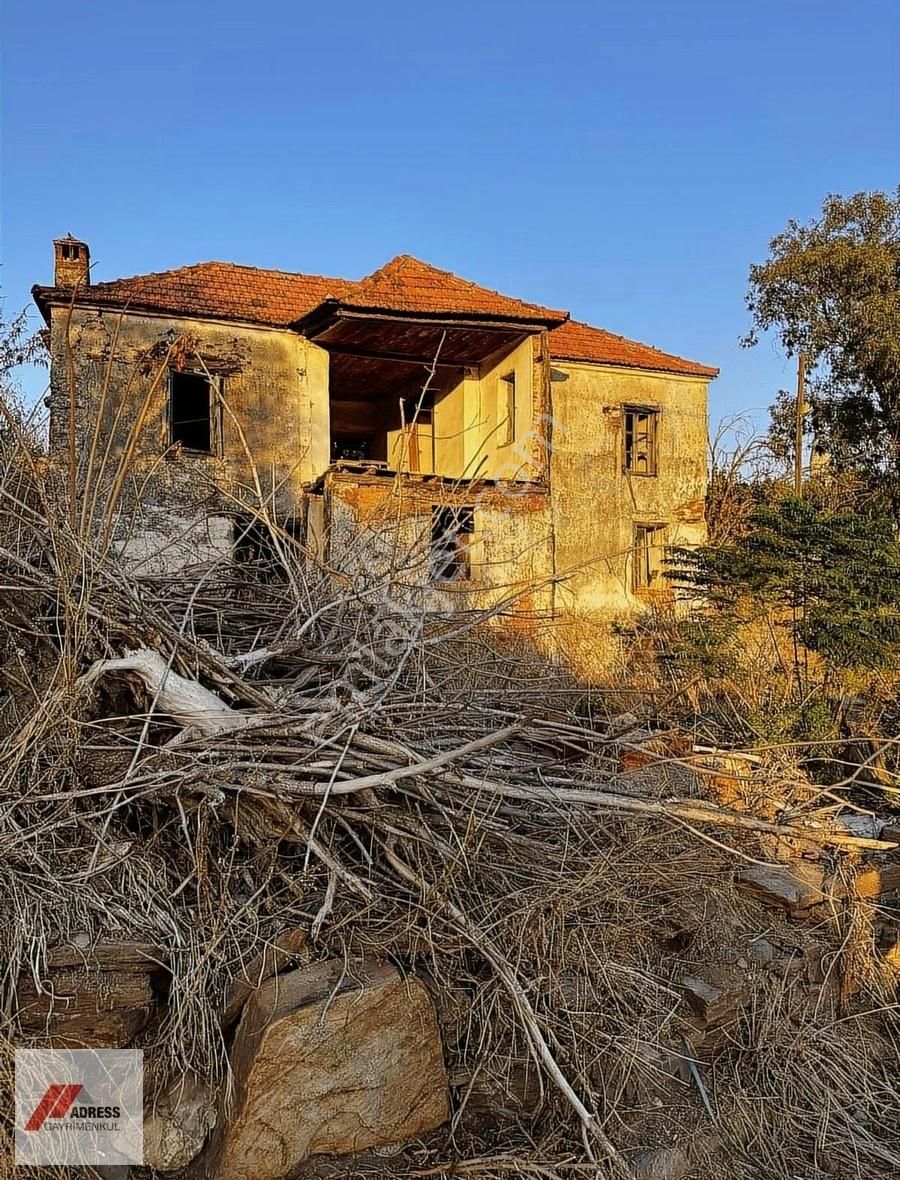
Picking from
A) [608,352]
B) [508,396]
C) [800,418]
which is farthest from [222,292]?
[800,418]

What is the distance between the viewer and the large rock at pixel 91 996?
328 cm

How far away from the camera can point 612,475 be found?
1672cm

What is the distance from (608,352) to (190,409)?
7416 millimetres

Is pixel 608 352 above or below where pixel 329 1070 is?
above

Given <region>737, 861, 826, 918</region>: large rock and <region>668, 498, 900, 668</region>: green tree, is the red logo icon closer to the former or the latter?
<region>737, 861, 826, 918</region>: large rock

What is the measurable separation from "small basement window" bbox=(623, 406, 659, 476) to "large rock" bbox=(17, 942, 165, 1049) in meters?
14.7

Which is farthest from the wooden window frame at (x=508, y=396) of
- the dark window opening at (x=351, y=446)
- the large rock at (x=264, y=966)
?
the large rock at (x=264, y=966)

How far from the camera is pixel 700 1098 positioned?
380 cm

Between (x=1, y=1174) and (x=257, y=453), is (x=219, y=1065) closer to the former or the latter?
(x=1, y=1174)

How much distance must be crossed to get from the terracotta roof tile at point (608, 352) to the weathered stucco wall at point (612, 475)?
0.52 feet

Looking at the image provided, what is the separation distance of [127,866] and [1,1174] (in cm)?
103

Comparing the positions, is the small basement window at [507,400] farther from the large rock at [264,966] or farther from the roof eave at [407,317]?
the large rock at [264,966]

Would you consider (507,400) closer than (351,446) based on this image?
Yes

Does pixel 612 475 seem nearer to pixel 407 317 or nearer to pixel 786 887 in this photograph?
pixel 407 317
